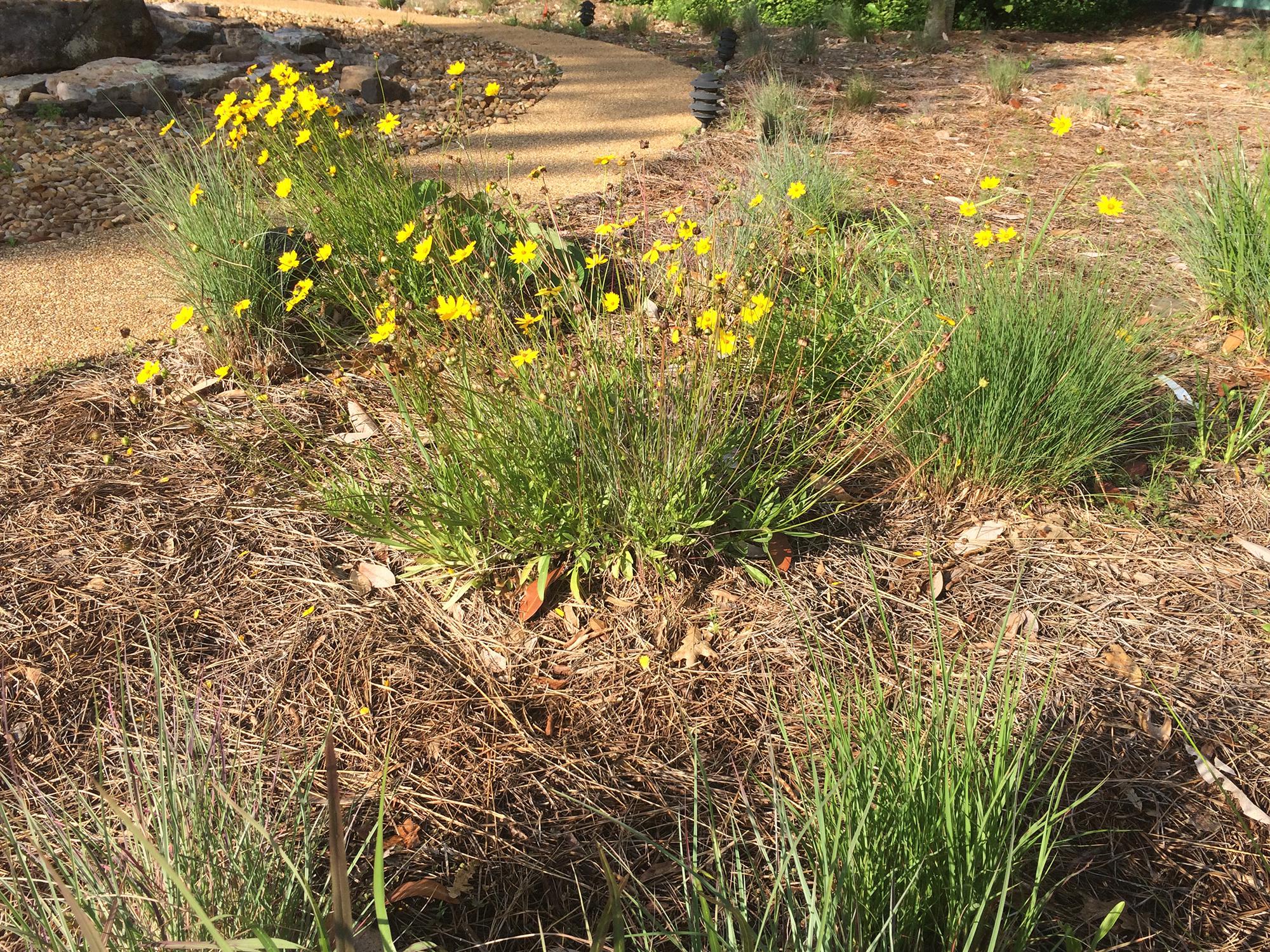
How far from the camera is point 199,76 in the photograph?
7027 mm

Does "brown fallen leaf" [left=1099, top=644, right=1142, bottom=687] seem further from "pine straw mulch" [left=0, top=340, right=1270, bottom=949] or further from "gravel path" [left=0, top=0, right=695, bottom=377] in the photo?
"gravel path" [left=0, top=0, right=695, bottom=377]

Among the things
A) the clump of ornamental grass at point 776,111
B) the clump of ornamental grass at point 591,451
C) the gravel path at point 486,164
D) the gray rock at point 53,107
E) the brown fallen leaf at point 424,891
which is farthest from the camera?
the gray rock at point 53,107

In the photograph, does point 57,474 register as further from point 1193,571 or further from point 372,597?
point 1193,571

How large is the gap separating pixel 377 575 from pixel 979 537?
5.49 feet

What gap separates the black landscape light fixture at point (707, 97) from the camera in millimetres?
5586

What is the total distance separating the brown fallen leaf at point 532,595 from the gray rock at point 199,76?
20.2 ft

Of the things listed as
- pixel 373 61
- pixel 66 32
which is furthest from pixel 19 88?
pixel 373 61

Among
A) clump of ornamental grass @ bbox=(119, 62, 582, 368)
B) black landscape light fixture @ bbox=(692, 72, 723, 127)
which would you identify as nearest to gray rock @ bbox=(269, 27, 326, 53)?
black landscape light fixture @ bbox=(692, 72, 723, 127)

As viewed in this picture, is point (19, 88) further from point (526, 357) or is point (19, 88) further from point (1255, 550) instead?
point (1255, 550)

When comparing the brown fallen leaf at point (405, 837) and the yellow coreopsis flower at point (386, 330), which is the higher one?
the yellow coreopsis flower at point (386, 330)

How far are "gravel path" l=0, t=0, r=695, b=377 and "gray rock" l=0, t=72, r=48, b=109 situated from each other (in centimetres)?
283

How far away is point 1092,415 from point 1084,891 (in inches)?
51.3

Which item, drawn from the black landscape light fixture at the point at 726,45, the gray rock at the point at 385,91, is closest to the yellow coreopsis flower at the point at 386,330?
the black landscape light fixture at the point at 726,45

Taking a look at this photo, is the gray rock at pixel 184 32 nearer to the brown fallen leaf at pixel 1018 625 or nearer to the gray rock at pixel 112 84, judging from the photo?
the gray rock at pixel 112 84
